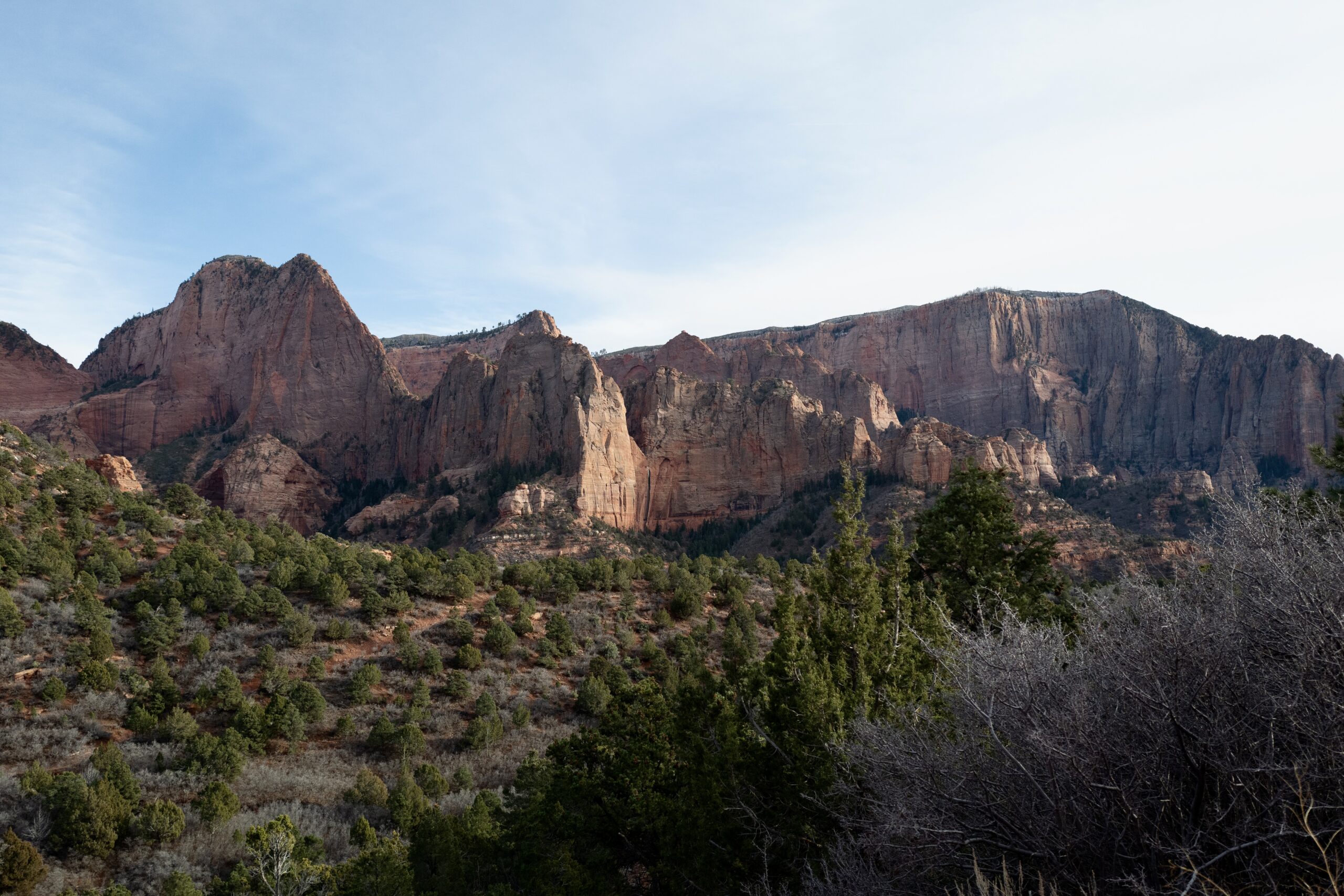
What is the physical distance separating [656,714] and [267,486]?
273 ft

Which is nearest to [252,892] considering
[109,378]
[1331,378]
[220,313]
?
[220,313]

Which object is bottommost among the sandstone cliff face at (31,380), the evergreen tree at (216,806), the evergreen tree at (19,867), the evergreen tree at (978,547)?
the evergreen tree at (216,806)

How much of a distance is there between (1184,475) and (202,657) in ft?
326

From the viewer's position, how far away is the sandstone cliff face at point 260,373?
321 ft

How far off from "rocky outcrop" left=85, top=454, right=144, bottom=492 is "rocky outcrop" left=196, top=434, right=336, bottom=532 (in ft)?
115

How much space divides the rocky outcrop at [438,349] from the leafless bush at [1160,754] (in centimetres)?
12583

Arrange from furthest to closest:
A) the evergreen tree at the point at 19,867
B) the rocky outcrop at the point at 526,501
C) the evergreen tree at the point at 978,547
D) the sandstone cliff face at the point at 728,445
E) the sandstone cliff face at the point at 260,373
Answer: the sandstone cliff face at the point at 260,373 < the sandstone cliff face at the point at 728,445 < the rocky outcrop at the point at 526,501 < the evergreen tree at the point at 978,547 < the evergreen tree at the point at 19,867

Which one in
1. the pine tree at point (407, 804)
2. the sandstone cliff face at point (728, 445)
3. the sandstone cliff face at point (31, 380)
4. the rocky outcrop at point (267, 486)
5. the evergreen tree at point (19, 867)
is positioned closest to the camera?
the evergreen tree at point (19, 867)

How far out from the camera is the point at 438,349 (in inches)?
5679

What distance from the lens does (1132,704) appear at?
18.3 feet

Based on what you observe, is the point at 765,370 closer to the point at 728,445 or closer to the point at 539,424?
the point at 728,445

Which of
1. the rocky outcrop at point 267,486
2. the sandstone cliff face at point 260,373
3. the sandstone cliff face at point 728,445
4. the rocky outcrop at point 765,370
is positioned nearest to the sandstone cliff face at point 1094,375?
the rocky outcrop at point 765,370

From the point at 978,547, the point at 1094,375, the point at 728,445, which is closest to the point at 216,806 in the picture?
the point at 978,547

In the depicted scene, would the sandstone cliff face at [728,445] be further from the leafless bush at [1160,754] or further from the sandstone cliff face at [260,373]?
the leafless bush at [1160,754]
